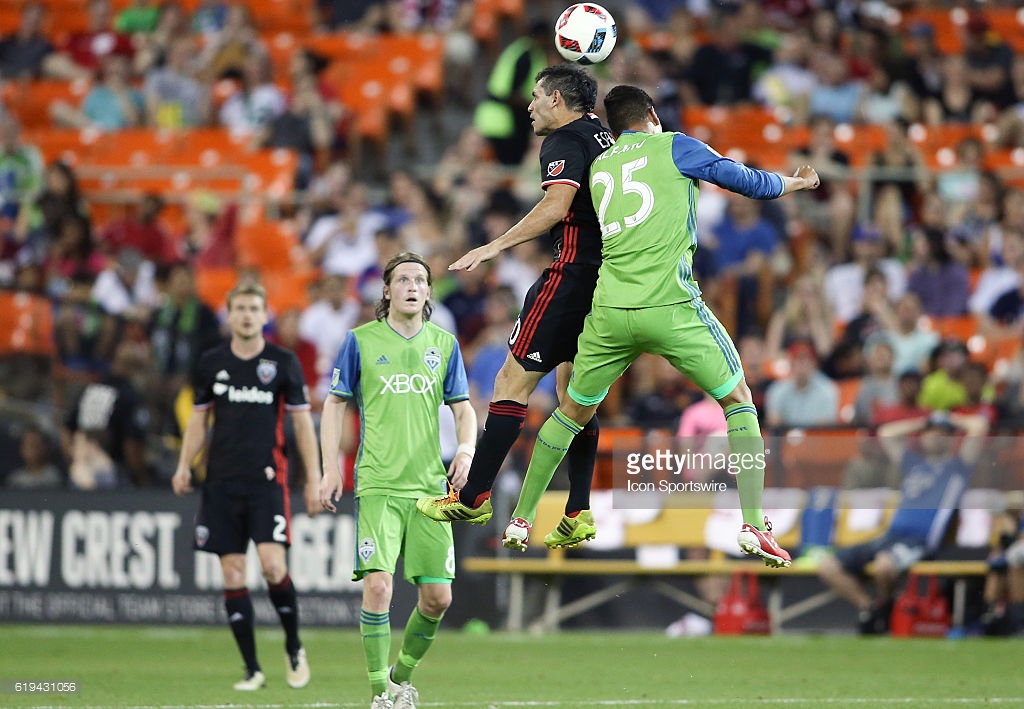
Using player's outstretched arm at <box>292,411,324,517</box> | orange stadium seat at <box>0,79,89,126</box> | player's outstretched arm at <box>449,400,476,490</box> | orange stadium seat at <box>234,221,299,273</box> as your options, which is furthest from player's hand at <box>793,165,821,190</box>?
orange stadium seat at <box>0,79,89,126</box>

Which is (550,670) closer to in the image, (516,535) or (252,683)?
(252,683)

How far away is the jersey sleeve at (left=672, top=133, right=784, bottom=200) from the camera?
306 inches

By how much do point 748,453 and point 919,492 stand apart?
5.86m

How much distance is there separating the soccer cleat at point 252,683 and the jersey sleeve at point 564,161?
4242mm

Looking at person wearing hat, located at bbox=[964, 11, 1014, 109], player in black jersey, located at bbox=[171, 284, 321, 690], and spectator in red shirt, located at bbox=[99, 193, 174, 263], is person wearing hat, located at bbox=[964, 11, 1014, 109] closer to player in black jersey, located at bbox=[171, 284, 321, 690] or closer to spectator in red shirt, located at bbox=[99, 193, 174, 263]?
spectator in red shirt, located at bbox=[99, 193, 174, 263]

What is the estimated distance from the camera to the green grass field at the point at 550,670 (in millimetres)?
9812

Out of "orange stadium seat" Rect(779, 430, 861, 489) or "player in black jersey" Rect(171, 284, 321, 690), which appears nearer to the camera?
"player in black jersey" Rect(171, 284, 321, 690)

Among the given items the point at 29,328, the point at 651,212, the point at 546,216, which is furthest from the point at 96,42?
the point at 651,212

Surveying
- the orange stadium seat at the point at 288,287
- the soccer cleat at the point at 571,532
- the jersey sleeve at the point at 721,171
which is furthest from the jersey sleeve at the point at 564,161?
the orange stadium seat at the point at 288,287

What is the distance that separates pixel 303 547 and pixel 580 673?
12.2ft

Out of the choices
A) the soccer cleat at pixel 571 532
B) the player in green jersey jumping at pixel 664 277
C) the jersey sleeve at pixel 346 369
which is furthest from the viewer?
the jersey sleeve at pixel 346 369

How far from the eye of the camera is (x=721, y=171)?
7.77m

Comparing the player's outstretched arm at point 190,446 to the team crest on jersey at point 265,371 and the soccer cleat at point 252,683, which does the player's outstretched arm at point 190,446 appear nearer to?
the team crest on jersey at point 265,371

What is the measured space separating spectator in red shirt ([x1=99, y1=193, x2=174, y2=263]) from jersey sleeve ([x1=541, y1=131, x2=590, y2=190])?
408 inches
